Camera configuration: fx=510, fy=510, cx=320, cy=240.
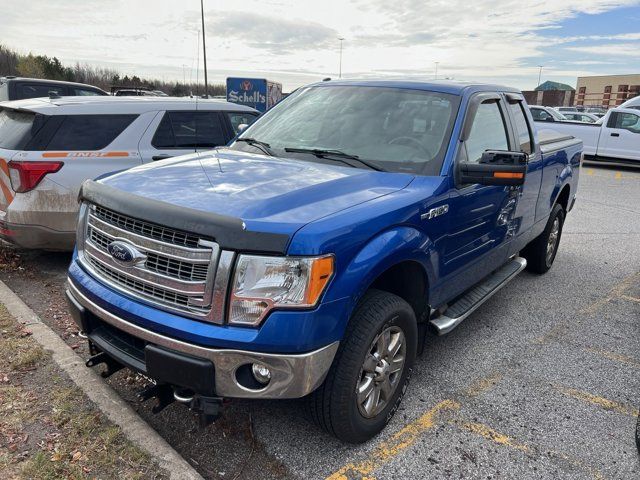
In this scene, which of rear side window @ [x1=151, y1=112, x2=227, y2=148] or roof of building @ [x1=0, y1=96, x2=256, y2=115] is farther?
rear side window @ [x1=151, y1=112, x2=227, y2=148]

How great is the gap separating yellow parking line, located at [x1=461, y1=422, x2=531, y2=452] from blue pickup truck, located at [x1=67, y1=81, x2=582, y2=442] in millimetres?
443

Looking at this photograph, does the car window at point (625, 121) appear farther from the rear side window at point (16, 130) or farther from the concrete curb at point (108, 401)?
the concrete curb at point (108, 401)

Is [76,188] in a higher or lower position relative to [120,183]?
lower

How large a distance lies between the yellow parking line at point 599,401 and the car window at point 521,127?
80.3 inches

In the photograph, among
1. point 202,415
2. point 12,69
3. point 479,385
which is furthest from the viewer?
point 12,69

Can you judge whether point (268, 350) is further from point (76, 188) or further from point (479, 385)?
point (76, 188)

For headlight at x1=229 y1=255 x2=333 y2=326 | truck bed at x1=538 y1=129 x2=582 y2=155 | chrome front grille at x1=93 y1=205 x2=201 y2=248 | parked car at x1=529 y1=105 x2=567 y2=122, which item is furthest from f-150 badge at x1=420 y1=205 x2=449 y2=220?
parked car at x1=529 y1=105 x2=567 y2=122

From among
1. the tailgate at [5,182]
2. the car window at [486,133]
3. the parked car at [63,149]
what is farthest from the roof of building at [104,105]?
the car window at [486,133]

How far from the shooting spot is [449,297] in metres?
3.49

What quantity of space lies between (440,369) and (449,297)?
56 centimetres

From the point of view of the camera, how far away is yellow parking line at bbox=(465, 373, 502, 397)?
3367 millimetres

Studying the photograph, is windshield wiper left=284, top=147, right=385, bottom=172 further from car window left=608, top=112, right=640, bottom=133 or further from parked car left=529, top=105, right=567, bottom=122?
parked car left=529, top=105, right=567, bottom=122

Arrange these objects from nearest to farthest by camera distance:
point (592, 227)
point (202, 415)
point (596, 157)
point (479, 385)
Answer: point (202, 415)
point (479, 385)
point (592, 227)
point (596, 157)

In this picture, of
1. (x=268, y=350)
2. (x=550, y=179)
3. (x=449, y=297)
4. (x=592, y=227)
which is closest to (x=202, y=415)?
(x=268, y=350)
